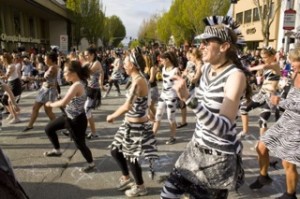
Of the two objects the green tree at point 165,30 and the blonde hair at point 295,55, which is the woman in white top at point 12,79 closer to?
the blonde hair at point 295,55

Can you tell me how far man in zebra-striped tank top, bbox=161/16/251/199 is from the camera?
7.71 feet

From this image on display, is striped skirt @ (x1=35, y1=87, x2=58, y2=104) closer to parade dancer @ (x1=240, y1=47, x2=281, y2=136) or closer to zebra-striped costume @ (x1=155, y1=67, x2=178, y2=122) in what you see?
zebra-striped costume @ (x1=155, y1=67, x2=178, y2=122)

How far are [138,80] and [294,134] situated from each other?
5.84 feet

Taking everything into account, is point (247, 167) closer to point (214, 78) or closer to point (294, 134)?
point (294, 134)

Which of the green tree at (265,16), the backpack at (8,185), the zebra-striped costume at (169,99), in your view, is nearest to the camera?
the backpack at (8,185)

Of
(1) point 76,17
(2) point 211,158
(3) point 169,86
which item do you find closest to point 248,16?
(1) point 76,17

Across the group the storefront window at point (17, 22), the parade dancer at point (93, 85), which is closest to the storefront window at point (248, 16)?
the storefront window at point (17, 22)

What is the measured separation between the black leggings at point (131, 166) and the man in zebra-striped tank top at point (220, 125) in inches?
52.3

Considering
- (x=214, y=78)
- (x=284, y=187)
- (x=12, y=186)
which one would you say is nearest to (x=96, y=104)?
(x=284, y=187)

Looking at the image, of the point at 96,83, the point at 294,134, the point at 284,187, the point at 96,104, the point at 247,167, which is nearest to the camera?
the point at 294,134

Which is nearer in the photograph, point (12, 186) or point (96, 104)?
point (12, 186)

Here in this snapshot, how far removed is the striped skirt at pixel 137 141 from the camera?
3.92 meters

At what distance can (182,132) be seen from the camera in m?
7.29

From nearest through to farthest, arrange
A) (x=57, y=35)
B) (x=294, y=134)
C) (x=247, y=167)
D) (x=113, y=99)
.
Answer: (x=294, y=134)
(x=247, y=167)
(x=113, y=99)
(x=57, y=35)
